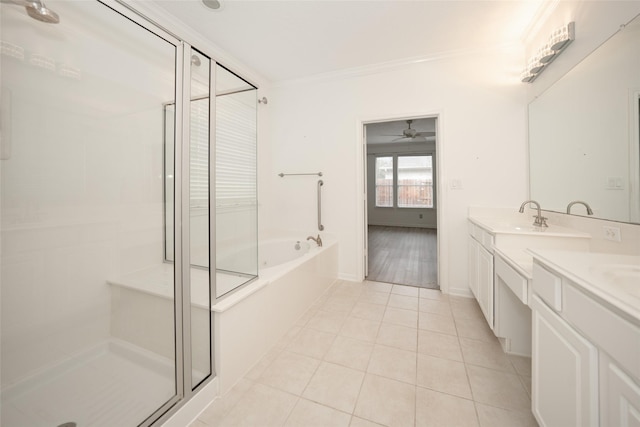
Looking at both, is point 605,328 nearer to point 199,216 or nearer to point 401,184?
point 199,216

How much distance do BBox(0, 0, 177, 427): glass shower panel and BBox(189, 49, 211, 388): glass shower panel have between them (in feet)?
0.34

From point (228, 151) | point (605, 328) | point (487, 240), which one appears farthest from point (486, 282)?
point (228, 151)

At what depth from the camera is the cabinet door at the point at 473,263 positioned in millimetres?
2273

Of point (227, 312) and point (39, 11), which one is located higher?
point (39, 11)

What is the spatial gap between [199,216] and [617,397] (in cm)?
165

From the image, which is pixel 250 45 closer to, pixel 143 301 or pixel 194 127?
pixel 194 127

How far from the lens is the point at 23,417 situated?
971mm

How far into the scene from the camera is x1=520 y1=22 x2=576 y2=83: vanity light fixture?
1803mm

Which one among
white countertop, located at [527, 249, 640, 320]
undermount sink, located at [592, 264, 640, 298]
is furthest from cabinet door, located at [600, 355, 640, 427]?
undermount sink, located at [592, 264, 640, 298]

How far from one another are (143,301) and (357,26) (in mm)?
2708

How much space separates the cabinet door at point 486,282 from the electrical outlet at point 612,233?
0.59 m

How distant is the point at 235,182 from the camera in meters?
1.68

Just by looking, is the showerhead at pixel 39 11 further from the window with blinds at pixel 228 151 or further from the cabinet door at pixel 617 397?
the cabinet door at pixel 617 397

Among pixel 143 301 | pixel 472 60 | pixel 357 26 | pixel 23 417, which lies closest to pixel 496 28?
pixel 472 60
